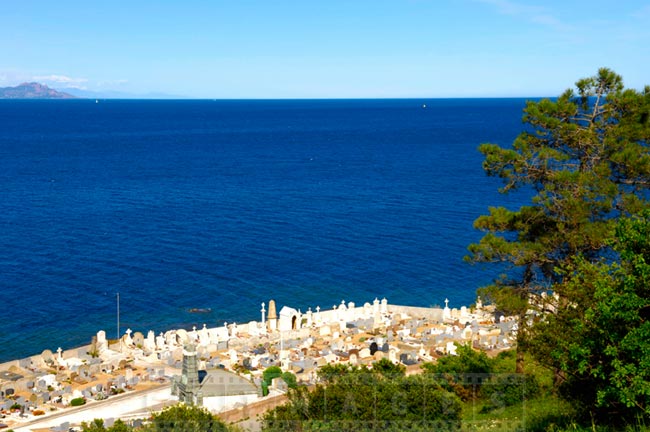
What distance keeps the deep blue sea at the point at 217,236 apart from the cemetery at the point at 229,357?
220 inches

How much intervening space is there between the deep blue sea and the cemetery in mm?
5596

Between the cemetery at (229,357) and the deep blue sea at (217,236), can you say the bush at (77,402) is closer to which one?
the cemetery at (229,357)

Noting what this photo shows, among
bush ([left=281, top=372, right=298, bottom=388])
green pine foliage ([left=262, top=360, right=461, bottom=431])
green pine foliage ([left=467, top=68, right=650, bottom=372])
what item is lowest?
bush ([left=281, top=372, right=298, bottom=388])

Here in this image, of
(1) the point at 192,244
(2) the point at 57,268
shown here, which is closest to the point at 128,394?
(2) the point at 57,268

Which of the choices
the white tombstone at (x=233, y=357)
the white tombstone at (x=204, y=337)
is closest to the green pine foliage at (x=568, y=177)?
the white tombstone at (x=233, y=357)

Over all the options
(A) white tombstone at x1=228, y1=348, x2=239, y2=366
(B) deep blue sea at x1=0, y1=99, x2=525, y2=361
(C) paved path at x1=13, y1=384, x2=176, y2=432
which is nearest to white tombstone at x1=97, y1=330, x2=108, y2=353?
(B) deep blue sea at x1=0, y1=99, x2=525, y2=361

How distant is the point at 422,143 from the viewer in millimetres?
132000

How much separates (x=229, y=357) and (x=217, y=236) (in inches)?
1110

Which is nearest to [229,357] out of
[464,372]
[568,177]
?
[464,372]

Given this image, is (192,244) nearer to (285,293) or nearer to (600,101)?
(285,293)

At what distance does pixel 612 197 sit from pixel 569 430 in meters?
7.37

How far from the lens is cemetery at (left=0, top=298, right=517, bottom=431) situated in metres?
20.3

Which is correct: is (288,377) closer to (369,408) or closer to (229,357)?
(229,357)

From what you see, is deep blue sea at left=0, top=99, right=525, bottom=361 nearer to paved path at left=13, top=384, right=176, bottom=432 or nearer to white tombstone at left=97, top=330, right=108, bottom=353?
white tombstone at left=97, top=330, right=108, bottom=353
